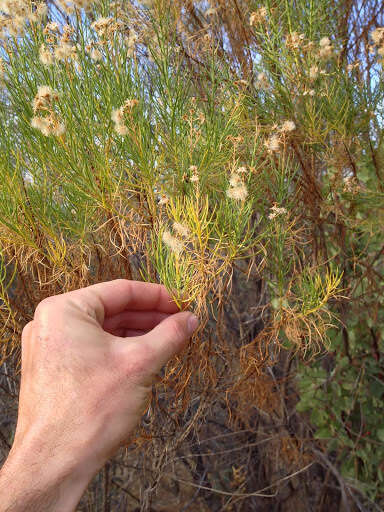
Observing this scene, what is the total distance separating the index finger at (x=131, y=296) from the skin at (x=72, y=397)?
0.05 metres

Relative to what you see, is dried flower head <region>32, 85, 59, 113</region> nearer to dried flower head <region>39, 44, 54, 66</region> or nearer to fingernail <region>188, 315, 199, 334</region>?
dried flower head <region>39, 44, 54, 66</region>

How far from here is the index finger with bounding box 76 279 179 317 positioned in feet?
3.62

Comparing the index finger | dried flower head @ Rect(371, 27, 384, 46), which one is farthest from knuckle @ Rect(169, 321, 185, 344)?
dried flower head @ Rect(371, 27, 384, 46)

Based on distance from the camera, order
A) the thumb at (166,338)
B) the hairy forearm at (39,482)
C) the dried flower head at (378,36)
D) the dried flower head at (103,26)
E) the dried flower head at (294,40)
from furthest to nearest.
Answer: the dried flower head at (378,36) → the dried flower head at (294,40) → the dried flower head at (103,26) → the thumb at (166,338) → the hairy forearm at (39,482)

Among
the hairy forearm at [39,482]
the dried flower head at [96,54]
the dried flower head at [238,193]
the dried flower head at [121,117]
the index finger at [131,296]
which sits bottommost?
the hairy forearm at [39,482]

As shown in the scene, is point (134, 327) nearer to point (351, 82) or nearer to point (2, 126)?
point (2, 126)

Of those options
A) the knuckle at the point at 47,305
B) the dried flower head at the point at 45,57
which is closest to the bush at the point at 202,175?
the dried flower head at the point at 45,57

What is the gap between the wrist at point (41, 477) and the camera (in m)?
0.87

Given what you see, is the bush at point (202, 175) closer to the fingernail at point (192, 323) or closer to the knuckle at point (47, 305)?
the fingernail at point (192, 323)

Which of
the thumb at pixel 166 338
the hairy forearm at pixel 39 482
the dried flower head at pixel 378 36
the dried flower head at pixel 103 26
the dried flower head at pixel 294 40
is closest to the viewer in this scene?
the hairy forearm at pixel 39 482

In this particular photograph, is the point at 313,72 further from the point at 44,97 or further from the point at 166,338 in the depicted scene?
the point at 166,338

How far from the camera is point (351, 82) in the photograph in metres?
1.58

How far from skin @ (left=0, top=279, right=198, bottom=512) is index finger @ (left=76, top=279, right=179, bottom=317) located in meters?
0.05

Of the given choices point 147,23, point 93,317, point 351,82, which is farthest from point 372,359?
point 147,23
